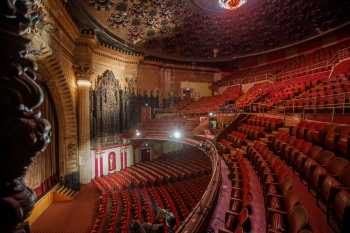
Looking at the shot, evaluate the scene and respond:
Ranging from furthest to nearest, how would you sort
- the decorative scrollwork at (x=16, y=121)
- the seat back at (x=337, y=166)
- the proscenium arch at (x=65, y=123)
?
1. the proscenium arch at (x=65, y=123)
2. the seat back at (x=337, y=166)
3. the decorative scrollwork at (x=16, y=121)

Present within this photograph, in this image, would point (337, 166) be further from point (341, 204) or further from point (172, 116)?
point (172, 116)

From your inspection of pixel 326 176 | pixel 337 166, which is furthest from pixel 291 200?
pixel 337 166

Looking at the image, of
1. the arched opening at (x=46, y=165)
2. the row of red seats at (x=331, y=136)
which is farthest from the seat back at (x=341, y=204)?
the arched opening at (x=46, y=165)

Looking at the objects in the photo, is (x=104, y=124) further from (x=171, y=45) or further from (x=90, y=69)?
(x=171, y=45)

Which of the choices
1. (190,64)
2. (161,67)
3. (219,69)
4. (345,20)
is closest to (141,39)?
(161,67)

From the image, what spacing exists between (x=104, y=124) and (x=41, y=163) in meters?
3.06

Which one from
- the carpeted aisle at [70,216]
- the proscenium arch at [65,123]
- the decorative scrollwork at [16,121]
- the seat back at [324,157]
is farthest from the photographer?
the proscenium arch at [65,123]

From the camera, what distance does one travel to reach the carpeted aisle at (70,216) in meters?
4.38

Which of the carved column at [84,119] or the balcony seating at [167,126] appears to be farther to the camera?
the balcony seating at [167,126]

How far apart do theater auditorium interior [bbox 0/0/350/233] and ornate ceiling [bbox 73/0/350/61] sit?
0.20ft

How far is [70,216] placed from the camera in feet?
16.3

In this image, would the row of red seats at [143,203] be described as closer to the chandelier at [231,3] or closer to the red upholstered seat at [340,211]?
the red upholstered seat at [340,211]

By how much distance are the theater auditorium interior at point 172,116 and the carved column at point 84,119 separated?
4cm

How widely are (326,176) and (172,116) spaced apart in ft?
27.3
